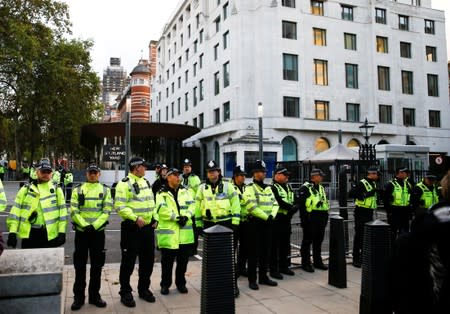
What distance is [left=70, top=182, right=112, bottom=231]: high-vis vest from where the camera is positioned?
579 centimetres

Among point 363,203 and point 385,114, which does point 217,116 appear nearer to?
point 385,114

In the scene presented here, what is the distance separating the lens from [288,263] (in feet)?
25.3

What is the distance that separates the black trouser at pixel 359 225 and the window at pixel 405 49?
36868 millimetres

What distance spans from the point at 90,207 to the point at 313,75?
32.7m

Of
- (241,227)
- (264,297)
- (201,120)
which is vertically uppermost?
(201,120)

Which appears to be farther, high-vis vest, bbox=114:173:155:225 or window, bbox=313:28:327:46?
window, bbox=313:28:327:46

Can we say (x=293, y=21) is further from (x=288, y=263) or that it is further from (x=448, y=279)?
(x=448, y=279)

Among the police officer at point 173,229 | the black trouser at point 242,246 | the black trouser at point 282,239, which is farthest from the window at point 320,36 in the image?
the police officer at point 173,229

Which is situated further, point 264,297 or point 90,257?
point 264,297

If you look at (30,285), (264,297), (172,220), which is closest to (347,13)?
(172,220)

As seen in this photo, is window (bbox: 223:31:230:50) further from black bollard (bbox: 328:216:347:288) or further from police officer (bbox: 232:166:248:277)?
black bollard (bbox: 328:216:347:288)

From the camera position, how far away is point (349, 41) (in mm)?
37969

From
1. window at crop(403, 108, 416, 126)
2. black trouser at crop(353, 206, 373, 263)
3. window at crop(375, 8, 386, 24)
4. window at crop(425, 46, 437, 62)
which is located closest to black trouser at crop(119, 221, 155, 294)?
black trouser at crop(353, 206, 373, 263)

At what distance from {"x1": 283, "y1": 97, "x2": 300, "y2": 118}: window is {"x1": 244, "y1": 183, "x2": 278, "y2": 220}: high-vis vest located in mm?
28213
